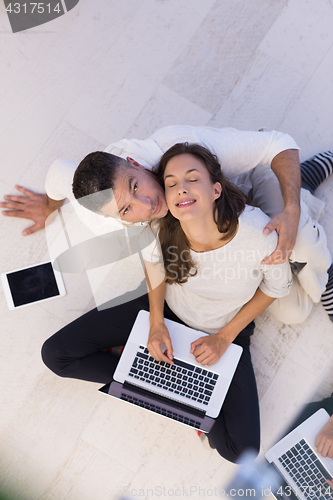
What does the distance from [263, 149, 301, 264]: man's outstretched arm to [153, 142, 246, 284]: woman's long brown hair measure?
0.45 feet

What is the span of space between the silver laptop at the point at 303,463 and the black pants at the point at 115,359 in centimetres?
13

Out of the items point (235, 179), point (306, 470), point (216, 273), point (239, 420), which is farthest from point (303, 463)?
point (235, 179)

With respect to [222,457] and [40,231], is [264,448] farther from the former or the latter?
[40,231]

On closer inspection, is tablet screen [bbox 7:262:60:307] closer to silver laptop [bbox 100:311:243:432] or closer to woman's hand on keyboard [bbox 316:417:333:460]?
silver laptop [bbox 100:311:243:432]

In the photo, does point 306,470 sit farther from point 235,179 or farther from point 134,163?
point 134,163

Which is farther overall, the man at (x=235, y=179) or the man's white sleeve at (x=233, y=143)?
the man's white sleeve at (x=233, y=143)

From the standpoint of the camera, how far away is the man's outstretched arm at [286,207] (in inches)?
48.3

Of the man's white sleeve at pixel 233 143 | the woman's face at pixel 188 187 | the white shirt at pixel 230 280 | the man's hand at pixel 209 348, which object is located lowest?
the man's hand at pixel 209 348

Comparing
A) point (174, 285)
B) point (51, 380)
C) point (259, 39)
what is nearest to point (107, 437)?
point (51, 380)

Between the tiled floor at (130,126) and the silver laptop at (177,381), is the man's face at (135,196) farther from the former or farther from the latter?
the tiled floor at (130,126)

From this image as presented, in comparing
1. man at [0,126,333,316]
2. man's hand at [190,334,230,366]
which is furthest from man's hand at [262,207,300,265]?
man's hand at [190,334,230,366]

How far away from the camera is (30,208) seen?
176 cm

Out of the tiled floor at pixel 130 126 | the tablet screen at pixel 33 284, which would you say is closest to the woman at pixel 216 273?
the tiled floor at pixel 130 126

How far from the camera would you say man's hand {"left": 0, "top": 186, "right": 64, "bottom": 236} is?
175cm
